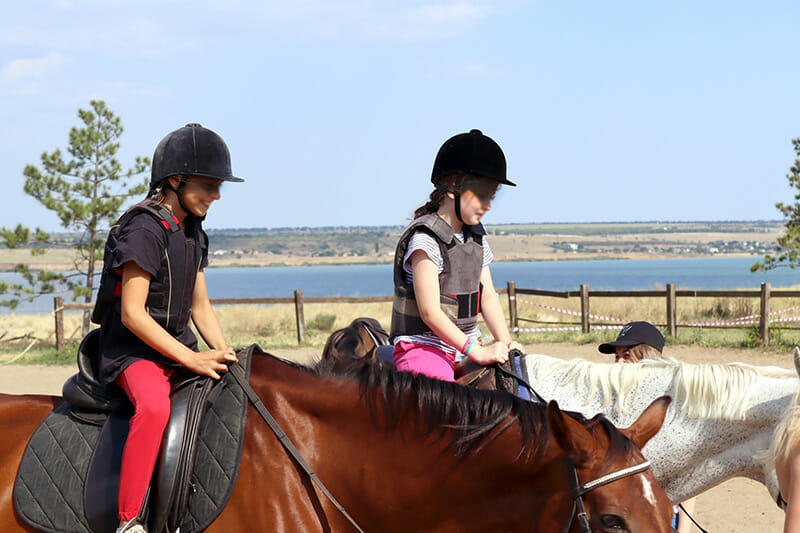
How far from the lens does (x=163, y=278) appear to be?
2.72m

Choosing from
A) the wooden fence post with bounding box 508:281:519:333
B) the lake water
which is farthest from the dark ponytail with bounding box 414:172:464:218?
the lake water

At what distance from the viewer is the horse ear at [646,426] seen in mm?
2398

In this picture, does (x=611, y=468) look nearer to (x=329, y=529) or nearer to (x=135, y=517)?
(x=329, y=529)

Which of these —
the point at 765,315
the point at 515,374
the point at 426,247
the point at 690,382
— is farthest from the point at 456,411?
the point at 765,315

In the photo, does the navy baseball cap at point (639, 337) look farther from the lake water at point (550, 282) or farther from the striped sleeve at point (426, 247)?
the lake water at point (550, 282)

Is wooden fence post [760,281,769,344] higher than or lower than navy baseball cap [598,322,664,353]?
lower

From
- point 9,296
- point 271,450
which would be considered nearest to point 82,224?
point 9,296

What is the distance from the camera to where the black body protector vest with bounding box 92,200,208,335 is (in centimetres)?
270

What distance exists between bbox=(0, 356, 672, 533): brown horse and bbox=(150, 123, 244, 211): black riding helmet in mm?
871

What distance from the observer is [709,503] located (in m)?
6.77

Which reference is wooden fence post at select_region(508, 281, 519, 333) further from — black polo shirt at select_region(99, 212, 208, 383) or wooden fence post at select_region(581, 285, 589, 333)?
black polo shirt at select_region(99, 212, 208, 383)

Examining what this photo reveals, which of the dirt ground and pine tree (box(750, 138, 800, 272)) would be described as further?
pine tree (box(750, 138, 800, 272))

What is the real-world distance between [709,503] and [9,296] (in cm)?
1928

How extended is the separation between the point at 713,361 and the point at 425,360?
11278mm
